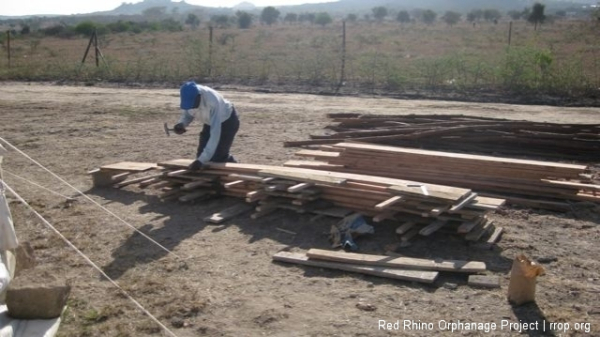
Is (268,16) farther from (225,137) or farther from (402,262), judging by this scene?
(402,262)

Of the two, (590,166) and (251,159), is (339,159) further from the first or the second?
(590,166)

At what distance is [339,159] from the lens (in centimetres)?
841

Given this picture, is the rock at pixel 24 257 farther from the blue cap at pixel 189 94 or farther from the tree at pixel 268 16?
the tree at pixel 268 16

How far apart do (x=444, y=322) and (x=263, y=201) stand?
10.0ft

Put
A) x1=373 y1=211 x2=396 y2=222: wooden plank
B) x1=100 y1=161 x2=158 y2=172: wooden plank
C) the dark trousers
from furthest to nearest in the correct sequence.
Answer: x1=100 y1=161 x2=158 y2=172: wooden plank < the dark trousers < x1=373 y1=211 x2=396 y2=222: wooden plank

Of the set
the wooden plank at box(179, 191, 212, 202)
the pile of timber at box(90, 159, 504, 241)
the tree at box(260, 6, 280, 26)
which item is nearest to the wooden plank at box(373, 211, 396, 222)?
the pile of timber at box(90, 159, 504, 241)

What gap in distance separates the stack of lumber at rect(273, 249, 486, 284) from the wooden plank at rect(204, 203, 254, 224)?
1.49 meters

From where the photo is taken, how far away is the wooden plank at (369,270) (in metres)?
5.25

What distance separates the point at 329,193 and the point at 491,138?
14.0 ft

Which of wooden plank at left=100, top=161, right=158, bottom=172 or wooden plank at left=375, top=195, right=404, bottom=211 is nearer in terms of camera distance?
wooden plank at left=375, top=195, right=404, bottom=211

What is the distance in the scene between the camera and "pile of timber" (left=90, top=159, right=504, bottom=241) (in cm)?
602

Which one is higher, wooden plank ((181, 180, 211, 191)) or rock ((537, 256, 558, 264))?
wooden plank ((181, 180, 211, 191))

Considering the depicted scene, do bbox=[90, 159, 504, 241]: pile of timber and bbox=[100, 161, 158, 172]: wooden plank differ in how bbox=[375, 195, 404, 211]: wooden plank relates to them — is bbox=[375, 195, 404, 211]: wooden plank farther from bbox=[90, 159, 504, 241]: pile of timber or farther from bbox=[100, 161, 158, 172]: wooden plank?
bbox=[100, 161, 158, 172]: wooden plank

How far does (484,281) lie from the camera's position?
5.20 meters
